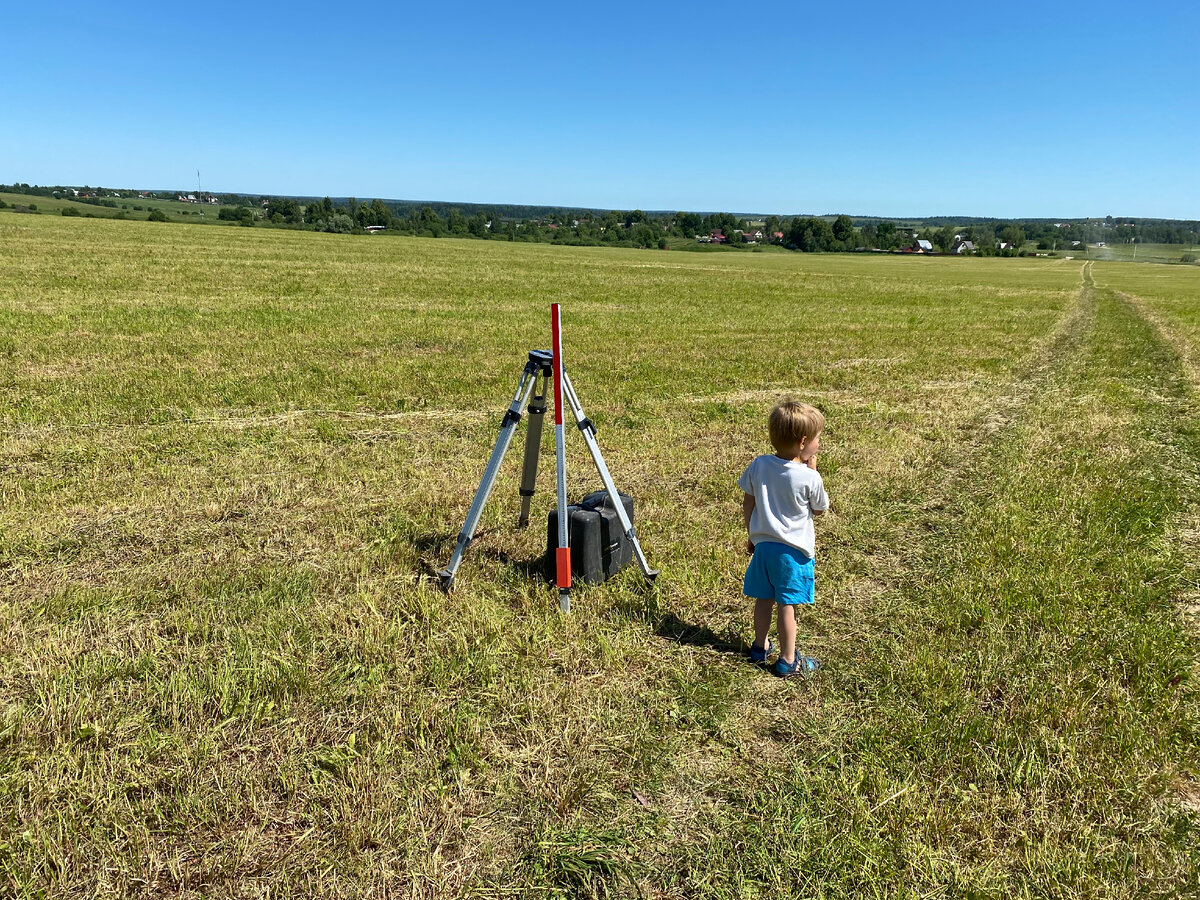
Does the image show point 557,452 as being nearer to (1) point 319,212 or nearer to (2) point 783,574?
(2) point 783,574

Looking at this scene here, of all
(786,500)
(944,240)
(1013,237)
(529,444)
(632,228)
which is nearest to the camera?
(786,500)

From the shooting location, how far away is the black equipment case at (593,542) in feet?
16.6

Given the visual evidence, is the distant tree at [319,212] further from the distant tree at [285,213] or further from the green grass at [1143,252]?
the green grass at [1143,252]

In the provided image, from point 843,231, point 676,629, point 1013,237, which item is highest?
point 1013,237

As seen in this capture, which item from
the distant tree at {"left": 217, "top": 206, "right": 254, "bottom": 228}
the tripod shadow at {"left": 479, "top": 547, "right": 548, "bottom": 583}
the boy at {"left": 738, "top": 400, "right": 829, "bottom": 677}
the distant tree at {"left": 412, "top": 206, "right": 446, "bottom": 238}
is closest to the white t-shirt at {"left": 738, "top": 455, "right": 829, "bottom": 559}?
the boy at {"left": 738, "top": 400, "right": 829, "bottom": 677}

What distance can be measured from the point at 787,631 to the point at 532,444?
2331 millimetres

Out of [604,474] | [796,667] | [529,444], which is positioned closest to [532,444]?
[529,444]

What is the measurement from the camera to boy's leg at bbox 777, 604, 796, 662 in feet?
13.6

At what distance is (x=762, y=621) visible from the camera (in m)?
4.32

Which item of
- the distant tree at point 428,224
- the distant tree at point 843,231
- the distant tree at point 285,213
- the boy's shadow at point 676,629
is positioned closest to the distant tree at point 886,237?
the distant tree at point 843,231

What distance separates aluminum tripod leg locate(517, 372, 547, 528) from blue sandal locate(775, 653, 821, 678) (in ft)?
7.49

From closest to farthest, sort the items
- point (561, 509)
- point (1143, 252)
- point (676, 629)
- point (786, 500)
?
1. point (786, 500)
2. point (561, 509)
3. point (676, 629)
4. point (1143, 252)

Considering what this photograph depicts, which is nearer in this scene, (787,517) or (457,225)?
(787,517)

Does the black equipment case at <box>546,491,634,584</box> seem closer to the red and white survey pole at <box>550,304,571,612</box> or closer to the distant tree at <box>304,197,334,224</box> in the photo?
the red and white survey pole at <box>550,304,571,612</box>
